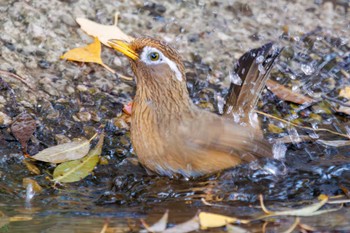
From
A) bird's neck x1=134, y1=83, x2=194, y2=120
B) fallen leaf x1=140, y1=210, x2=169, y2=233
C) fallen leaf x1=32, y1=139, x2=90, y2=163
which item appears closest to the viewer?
fallen leaf x1=140, y1=210, x2=169, y2=233

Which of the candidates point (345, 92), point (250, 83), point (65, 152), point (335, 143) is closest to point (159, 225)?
point (65, 152)

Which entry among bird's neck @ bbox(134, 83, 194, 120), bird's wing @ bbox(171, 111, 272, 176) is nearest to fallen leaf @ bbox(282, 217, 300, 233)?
bird's wing @ bbox(171, 111, 272, 176)

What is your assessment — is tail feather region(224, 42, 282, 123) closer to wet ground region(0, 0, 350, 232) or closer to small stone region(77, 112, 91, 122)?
wet ground region(0, 0, 350, 232)

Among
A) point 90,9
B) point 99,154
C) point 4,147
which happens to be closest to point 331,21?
point 90,9

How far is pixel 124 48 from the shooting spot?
5.85 m

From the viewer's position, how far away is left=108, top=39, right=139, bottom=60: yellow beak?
5.81m

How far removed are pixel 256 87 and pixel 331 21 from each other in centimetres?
215

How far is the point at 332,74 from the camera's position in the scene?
7559mm

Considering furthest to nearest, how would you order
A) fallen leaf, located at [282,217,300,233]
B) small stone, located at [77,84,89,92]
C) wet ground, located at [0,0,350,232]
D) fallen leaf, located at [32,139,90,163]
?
small stone, located at [77,84,89,92]
fallen leaf, located at [32,139,90,163]
wet ground, located at [0,0,350,232]
fallen leaf, located at [282,217,300,233]

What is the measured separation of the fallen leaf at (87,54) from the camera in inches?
277

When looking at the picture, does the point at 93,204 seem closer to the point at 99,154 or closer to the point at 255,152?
the point at 99,154

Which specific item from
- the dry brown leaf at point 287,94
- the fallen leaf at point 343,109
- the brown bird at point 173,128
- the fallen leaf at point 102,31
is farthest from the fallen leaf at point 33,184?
the fallen leaf at point 343,109

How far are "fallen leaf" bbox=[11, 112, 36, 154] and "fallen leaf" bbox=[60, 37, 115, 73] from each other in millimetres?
1123

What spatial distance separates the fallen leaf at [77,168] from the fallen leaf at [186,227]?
4.15ft
